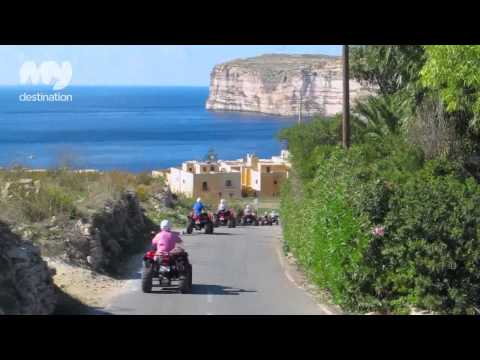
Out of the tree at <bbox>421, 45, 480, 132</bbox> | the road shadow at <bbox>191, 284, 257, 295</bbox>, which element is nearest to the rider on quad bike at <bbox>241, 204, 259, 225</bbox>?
the tree at <bbox>421, 45, 480, 132</bbox>

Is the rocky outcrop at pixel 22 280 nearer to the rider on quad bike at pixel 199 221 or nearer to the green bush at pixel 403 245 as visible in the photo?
the green bush at pixel 403 245

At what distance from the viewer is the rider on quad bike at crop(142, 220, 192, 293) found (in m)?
18.0

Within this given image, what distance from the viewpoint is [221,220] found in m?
37.3

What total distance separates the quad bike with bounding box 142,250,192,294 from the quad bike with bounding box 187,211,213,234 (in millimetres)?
14225

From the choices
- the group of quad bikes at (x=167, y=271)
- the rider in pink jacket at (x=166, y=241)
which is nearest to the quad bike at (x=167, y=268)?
the group of quad bikes at (x=167, y=271)

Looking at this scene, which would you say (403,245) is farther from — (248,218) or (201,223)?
(248,218)

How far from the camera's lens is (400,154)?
2403cm

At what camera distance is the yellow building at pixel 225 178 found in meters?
75.2

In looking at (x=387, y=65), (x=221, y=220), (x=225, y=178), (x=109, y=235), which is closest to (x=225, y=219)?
(x=221, y=220)

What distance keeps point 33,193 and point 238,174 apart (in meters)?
58.8

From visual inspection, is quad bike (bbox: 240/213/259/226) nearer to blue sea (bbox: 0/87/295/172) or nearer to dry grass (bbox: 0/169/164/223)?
dry grass (bbox: 0/169/164/223)

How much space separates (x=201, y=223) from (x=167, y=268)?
14.4 metres
